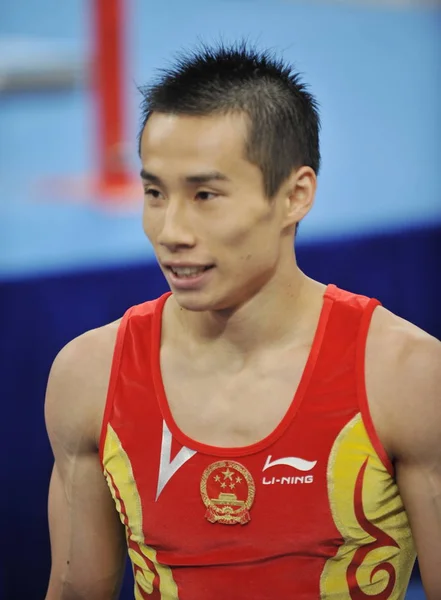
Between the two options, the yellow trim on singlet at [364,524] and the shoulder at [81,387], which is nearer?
the yellow trim on singlet at [364,524]

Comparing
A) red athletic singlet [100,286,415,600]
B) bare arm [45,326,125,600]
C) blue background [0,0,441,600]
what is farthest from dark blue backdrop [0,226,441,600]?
red athletic singlet [100,286,415,600]

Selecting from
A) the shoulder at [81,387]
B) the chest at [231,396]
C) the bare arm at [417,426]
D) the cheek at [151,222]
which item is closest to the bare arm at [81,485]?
the shoulder at [81,387]

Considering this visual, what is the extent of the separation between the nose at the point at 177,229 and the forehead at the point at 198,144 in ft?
0.19

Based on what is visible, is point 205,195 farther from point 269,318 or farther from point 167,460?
point 167,460

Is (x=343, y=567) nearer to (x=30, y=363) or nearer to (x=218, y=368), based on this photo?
(x=218, y=368)

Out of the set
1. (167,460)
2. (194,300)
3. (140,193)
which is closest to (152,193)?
(194,300)

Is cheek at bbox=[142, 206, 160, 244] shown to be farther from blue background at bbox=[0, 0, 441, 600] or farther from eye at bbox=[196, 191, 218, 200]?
blue background at bbox=[0, 0, 441, 600]

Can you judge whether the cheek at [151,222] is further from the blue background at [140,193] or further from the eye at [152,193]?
the blue background at [140,193]

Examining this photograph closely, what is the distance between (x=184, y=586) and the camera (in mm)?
1650

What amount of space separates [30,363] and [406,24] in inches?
212

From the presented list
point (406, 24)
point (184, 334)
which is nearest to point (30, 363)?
point (184, 334)

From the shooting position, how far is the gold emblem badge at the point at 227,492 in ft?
5.19

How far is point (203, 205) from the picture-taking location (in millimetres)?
1493

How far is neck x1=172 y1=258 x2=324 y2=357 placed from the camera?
1636 mm
